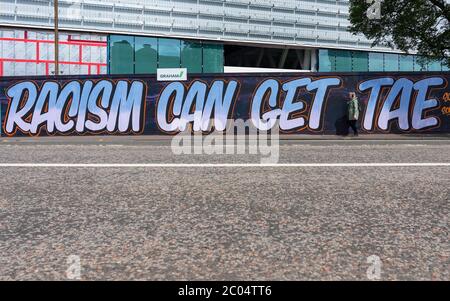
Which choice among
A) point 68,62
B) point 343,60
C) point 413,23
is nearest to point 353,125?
point 413,23

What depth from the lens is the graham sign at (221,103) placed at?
17.1 meters

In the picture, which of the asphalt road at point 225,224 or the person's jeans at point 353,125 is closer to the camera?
the asphalt road at point 225,224

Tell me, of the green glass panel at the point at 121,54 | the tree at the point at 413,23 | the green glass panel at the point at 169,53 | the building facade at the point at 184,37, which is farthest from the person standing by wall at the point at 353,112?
the green glass panel at the point at 121,54

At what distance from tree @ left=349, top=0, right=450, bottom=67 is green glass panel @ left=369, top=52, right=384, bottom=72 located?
55.3 feet

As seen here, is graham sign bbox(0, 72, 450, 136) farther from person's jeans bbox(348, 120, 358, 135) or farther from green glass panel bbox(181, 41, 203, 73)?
green glass panel bbox(181, 41, 203, 73)

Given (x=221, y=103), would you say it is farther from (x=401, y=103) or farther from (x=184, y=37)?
(x=184, y=37)

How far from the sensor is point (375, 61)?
37156 mm

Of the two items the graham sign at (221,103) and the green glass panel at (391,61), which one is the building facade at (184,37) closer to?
the green glass panel at (391,61)

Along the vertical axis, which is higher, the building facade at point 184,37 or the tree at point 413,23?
the building facade at point 184,37

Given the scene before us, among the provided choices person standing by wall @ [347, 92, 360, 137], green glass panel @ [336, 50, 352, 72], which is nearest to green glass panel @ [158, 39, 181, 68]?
green glass panel @ [336, 50, 352, 72]

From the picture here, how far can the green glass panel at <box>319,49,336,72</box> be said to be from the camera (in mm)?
35750

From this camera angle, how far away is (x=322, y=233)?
335 centimetres

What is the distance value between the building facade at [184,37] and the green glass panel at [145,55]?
7 cm

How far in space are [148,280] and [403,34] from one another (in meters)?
20.0
